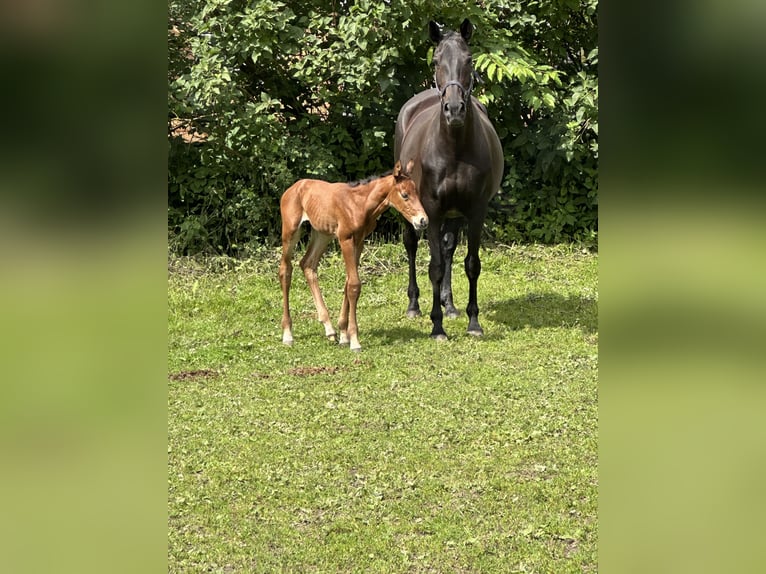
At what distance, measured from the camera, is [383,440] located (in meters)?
5.26

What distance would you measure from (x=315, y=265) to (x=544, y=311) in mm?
2643

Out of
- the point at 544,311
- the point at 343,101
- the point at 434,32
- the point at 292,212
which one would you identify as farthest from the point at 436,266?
the point at 343,101

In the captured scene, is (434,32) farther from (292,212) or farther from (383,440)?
(383,440)

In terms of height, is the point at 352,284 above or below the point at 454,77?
below

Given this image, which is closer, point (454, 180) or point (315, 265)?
point (454, 180)

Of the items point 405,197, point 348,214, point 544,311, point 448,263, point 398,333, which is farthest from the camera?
point 448,263

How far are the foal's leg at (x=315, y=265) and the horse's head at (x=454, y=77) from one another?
1.65 meters

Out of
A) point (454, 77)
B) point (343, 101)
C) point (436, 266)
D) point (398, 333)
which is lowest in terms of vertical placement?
point (398, 333)
